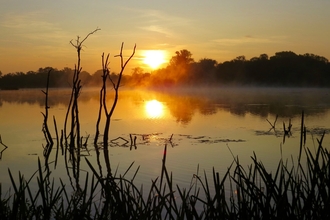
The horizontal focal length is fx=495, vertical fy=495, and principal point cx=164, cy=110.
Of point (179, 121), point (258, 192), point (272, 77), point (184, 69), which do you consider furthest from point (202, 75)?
point (258, 192)

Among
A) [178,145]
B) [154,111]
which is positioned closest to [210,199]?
[178,145]

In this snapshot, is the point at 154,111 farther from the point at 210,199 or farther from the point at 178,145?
the point at 210,199

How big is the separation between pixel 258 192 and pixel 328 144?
8442 millimetres

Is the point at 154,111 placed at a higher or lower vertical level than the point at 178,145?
lower

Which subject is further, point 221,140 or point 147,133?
point 147,133

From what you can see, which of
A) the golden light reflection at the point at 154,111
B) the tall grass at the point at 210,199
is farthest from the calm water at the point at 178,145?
the tall grass at the point at 210,199

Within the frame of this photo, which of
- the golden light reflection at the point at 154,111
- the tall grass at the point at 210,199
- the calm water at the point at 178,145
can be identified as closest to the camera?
the tall grass at the point at 210,199

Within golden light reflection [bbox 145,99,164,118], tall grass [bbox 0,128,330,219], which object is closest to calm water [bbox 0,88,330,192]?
golden light reflection [bbox 145,99,164,118]

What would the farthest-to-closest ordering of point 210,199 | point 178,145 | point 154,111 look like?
point 154,111 < point 178,145 < point 210,199

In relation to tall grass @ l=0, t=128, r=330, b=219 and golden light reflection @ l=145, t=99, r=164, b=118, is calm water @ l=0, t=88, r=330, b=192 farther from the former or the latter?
tall grass @ l=0, t=128, r=330, b=219

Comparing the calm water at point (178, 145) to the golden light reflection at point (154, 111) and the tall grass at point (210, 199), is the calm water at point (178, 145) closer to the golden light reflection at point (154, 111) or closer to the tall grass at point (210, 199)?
the golden light reflection at point (154, 111)

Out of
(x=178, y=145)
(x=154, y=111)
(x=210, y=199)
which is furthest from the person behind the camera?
(x=154, y=111)

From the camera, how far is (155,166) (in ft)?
27.5

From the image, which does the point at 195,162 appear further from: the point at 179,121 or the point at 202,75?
the point at 202,75
